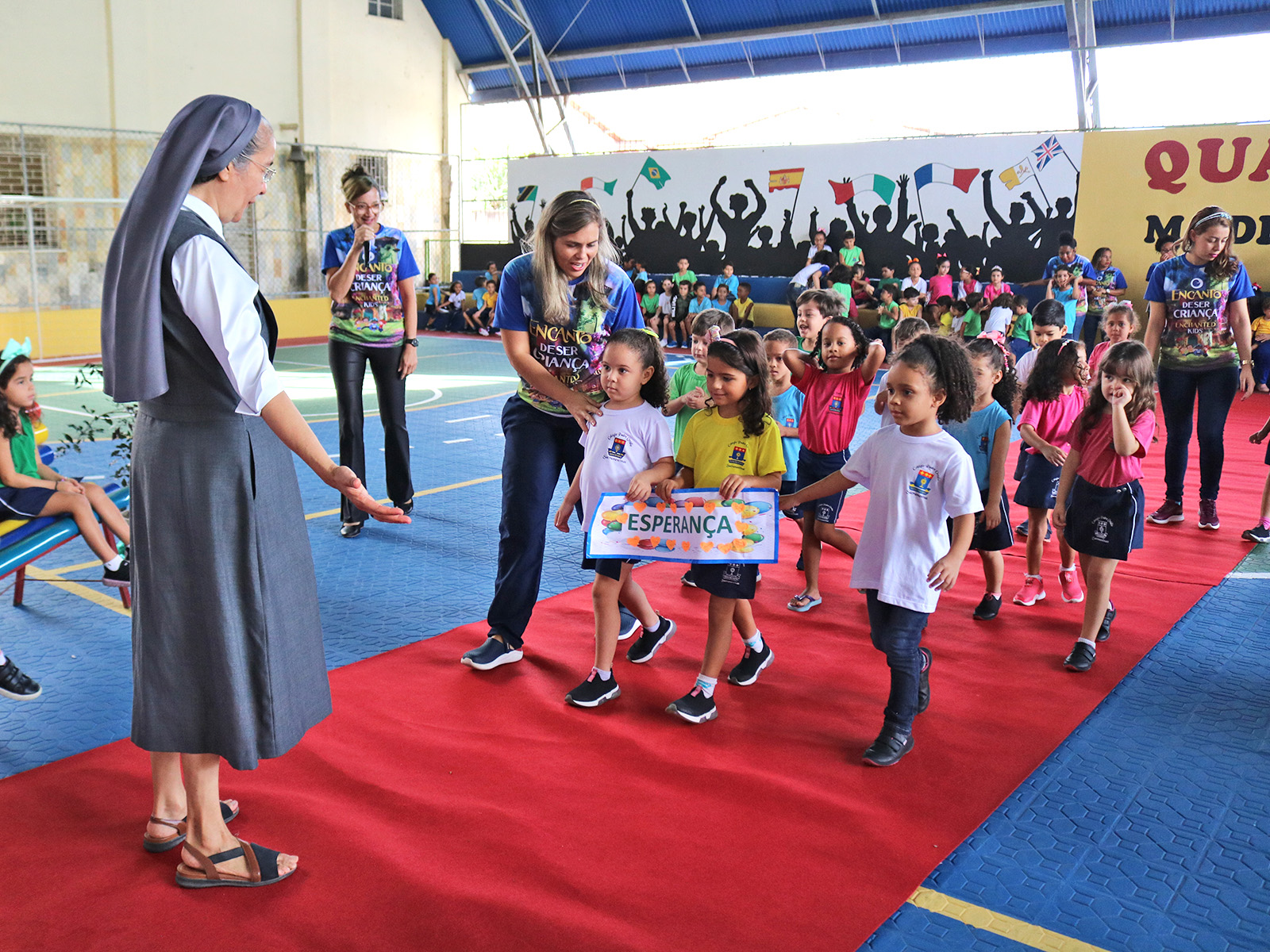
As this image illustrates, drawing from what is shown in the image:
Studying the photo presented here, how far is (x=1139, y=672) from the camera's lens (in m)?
3.85

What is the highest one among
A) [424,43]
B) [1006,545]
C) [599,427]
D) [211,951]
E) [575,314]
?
[424,43]

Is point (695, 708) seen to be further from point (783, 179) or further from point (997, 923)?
point (783, 179)

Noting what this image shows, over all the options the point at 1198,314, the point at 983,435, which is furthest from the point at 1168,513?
the point at 983,435

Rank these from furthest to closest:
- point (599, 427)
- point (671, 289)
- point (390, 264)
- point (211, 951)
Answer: point (671, 289) < point (390, 264) < point (599, 427) < point (211, 951)

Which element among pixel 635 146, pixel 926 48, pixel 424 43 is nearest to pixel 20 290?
pixel 424 43

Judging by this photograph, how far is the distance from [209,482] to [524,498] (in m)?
1.58

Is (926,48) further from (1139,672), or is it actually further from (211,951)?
(211,951)

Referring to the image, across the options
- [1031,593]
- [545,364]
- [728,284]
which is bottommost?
[1031,593]

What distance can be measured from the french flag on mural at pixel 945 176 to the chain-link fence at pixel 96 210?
1062cm

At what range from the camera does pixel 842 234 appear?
17562 mm

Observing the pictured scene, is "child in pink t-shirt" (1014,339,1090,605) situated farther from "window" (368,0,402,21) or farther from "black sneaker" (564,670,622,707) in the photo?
"window" (368,0,402,21)

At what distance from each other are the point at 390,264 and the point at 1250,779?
15.5 ft

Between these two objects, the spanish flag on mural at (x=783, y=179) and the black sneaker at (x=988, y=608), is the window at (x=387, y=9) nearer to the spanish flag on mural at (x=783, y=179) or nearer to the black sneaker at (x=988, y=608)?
the spanish flag on mural at (x=783, y=179)

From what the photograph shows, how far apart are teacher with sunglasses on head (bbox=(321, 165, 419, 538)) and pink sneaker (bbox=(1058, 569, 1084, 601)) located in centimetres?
362
